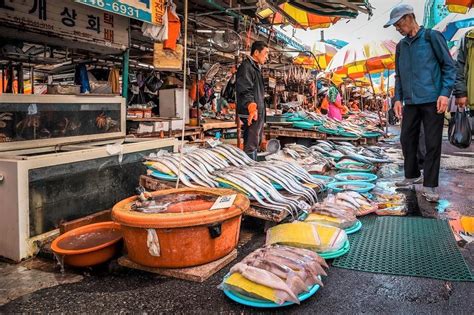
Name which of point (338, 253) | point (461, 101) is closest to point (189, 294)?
point (338, 253)

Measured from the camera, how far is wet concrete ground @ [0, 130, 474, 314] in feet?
8.61

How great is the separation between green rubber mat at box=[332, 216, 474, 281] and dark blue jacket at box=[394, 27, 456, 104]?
2.00 meters

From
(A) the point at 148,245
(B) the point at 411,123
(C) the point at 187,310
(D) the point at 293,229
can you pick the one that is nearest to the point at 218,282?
(C) the point at 187,310

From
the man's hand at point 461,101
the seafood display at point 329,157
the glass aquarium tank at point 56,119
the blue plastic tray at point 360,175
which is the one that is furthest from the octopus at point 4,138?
the man's hand at point 461,101

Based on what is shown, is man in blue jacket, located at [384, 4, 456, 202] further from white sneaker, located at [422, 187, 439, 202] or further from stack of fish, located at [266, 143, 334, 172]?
stack of fish, located at [266, 143, 334, 172]

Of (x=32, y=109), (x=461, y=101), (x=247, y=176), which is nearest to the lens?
(x=247, y=176)

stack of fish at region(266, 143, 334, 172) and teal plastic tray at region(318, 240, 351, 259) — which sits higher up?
stack of fish at region(266, 143, 334, 172)

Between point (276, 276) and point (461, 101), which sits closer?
point (276, 276)

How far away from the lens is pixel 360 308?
262 cm

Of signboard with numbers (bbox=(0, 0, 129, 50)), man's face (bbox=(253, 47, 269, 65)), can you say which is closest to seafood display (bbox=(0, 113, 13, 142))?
signboard with numbers (bbox=(0, 0, 129, 50))

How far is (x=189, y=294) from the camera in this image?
285 centimetres

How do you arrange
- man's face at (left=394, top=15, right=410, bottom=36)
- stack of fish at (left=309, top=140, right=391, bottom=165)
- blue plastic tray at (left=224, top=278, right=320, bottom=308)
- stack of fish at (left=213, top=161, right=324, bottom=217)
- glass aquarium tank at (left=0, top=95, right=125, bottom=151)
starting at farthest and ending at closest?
stack of fish at (left=309, top=140, right=391, bottom=165) → man's face at (left=394, top=15, right=410, bottom=36) → glass aquarium tank at (left=0, top=95, right=125, bottom=151) → stack of fish at (left=213, top=161, right=324, bottom=217) → blue plastic tray at (left=224, top=278, right=320, bottom=308)

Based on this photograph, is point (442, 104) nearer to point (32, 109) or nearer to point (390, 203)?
point (390, 203)

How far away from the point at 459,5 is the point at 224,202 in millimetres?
8124
